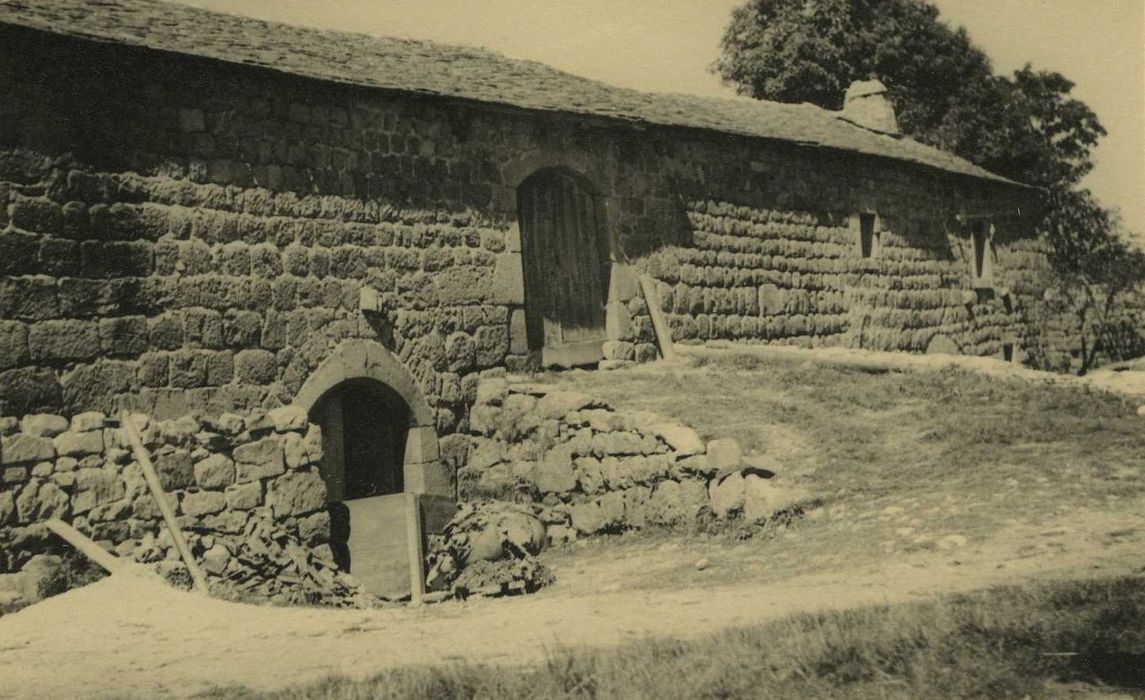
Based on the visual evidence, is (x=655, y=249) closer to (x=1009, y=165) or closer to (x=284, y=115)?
(x=284, y=115)

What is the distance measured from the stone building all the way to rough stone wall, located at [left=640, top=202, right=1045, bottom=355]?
2.4 inches

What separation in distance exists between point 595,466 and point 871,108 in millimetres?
15340

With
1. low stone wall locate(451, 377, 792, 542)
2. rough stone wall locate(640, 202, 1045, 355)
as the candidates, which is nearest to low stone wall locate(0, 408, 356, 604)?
low stone wall locate(451, 377, 792, 542)

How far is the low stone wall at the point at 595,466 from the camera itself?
9789 millimetres

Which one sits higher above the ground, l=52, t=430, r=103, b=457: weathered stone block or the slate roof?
the slate roof

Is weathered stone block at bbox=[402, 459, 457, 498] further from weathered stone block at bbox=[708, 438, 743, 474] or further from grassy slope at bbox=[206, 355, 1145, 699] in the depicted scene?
weathered stone block at bbox=[708, 438, 743, 474]

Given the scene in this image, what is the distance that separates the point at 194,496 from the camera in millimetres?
9844

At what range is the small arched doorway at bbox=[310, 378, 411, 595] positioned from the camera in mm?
10742

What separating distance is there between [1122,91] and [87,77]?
32.2 ft

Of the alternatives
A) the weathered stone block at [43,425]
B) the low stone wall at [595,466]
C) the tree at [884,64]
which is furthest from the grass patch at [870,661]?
the tree at [884,64]

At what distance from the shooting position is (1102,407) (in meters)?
10.7

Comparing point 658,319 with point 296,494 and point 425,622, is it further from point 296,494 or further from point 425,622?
point 425,622

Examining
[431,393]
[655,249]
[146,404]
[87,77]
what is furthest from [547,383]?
[87,77]

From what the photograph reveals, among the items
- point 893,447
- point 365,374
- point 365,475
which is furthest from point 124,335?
point 893,447
